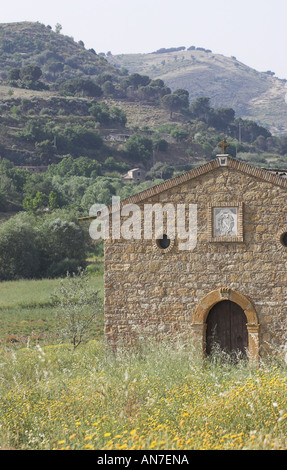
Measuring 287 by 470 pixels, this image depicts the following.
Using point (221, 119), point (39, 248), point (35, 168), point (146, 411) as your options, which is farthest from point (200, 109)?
point (146, 411)

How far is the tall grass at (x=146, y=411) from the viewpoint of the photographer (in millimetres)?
8977

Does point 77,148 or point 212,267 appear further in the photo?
point 77,148

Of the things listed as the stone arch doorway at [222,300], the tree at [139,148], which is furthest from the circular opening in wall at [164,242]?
the tree at [139,148]

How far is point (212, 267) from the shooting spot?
640 inches

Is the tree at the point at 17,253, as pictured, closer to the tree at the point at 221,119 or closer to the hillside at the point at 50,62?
the tree at the point at 221,119

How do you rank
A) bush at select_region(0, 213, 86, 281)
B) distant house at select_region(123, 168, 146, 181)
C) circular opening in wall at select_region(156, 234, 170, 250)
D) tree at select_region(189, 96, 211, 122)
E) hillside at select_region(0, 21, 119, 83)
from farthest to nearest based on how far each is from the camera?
hillside at select_region(0, 21, 119, 83)
tree at select_region(189, 96, 211, 122)
distant house at select_region(123, 168, 146, 181)
bush at select_region(0, 213, 86, 281)
circular opening in wall at select_region(156, 234, 170, 250)

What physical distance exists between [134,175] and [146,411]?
285 feet

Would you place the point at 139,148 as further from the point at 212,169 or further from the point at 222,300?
the point at 222,300

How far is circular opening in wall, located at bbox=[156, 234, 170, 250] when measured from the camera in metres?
16.7

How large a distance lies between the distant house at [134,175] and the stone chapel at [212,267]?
78100 millimetres

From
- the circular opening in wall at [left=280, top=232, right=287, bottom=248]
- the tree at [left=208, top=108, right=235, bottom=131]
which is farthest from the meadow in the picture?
the tree at [left=208, top=108, right=235, bottom=131]

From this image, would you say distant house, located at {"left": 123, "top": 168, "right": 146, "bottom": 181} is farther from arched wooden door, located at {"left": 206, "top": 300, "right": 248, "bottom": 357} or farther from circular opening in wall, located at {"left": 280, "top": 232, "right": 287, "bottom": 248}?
circular opening in wall, located at {"left": 280, "top": 232, "right": 287, "bottom": 248}

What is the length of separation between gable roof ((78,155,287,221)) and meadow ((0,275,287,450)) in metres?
3.67

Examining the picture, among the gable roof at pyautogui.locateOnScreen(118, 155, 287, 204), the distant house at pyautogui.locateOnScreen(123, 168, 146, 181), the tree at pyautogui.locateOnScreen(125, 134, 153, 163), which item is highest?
the tree at pyautogui.locateOnScreen(125, 134, 153, 163)
